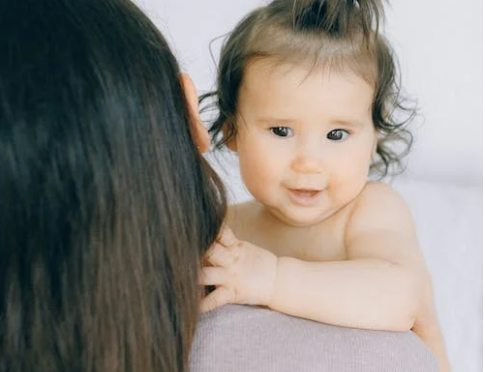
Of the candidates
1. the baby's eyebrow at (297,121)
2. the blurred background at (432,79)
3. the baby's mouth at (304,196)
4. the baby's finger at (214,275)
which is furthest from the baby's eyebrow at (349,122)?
the blurred background at (432,79)

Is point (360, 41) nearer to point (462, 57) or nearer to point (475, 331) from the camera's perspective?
point (475, 331)

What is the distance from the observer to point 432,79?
1.82m

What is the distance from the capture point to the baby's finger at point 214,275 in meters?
0.78

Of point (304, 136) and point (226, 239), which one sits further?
point (304, 136)

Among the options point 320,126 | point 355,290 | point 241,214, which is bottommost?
point 241,214

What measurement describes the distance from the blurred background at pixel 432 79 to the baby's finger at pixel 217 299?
2.45 feet

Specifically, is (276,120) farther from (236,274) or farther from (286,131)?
(236,274)

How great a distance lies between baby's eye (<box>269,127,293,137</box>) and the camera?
1023 millimetres

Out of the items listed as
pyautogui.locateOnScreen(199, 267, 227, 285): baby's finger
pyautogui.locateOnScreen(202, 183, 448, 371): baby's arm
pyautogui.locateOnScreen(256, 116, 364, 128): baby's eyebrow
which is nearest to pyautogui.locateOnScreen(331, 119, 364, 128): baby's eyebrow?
pyautogui.locateOnScreen(256, 116, 364, 128): baby's eyebrow

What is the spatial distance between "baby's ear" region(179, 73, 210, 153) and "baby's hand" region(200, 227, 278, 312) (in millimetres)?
116

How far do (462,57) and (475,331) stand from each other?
0.76 m

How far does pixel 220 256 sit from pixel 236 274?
0.03m

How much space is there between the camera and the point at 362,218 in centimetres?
108

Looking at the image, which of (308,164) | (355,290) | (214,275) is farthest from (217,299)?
(308,164)
